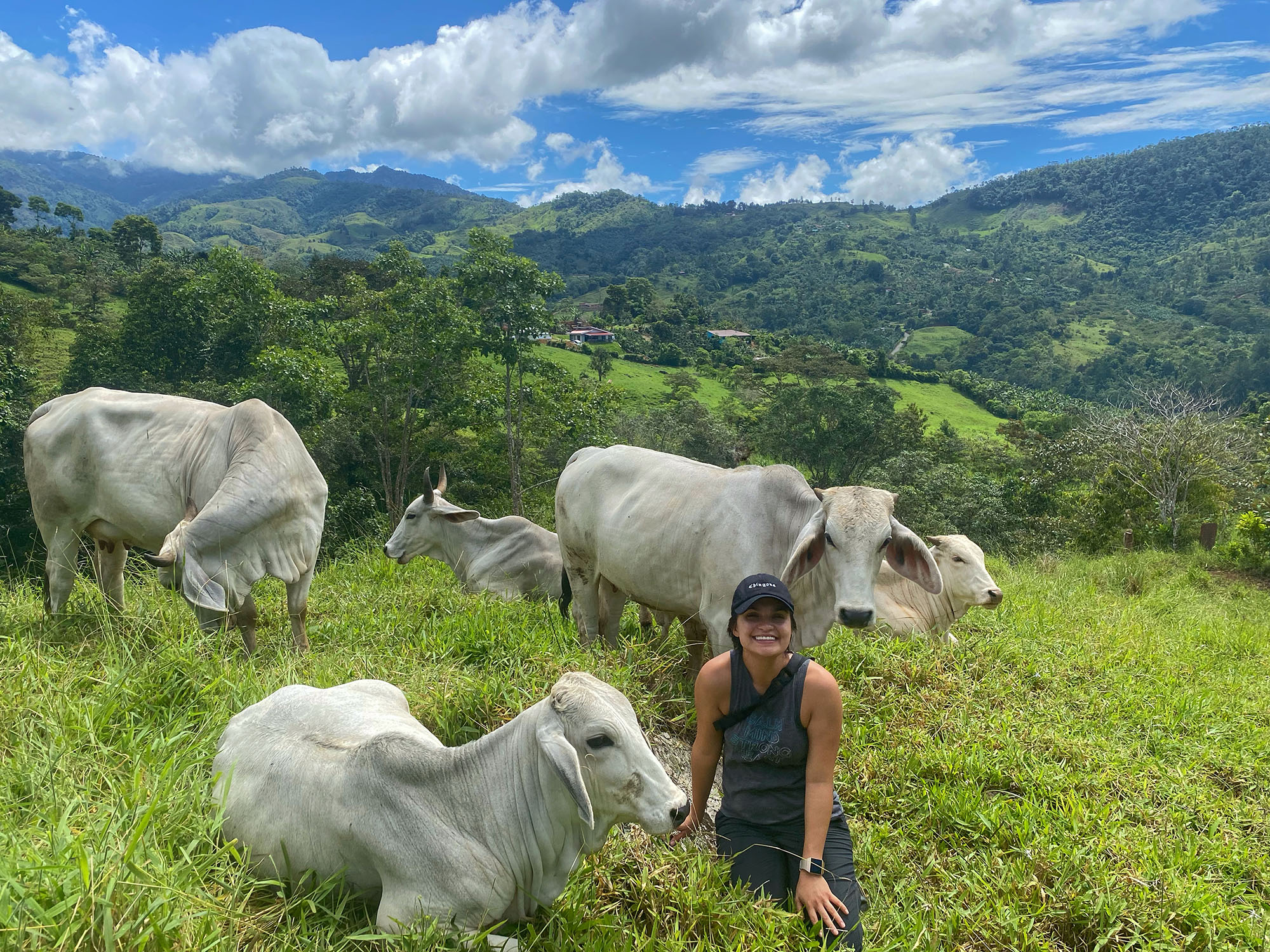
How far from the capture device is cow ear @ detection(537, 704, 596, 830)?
2377mm

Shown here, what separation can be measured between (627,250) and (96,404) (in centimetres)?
18053

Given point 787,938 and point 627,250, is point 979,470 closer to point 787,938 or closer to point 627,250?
point 787,938

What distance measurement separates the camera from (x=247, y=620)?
5.32 meters

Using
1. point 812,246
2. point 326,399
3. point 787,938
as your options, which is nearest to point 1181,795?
point 787,938

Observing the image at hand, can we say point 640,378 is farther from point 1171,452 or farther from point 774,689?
point 774,689

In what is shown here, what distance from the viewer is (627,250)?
17838 centimetres

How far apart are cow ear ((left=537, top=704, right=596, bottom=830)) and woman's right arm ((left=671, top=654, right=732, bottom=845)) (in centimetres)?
90

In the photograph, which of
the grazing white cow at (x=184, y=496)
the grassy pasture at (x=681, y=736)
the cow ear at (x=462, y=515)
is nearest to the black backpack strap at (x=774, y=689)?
the grassy pasture at (x=681, y=736)

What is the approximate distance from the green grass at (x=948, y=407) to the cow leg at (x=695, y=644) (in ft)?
172

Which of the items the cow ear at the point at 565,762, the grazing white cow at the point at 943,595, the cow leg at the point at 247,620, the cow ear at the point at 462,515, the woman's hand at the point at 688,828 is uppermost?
the cow ear at the point at 565,762

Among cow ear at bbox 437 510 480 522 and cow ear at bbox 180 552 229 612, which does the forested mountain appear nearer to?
cow ear at bbox 437 510 480 522

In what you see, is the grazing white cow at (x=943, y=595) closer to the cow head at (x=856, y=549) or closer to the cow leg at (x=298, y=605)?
the cow head at (x=856, y=549)

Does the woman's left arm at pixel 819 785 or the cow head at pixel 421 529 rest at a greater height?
the woman's left arm at pixel 819 785

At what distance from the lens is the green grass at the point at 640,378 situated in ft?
188
